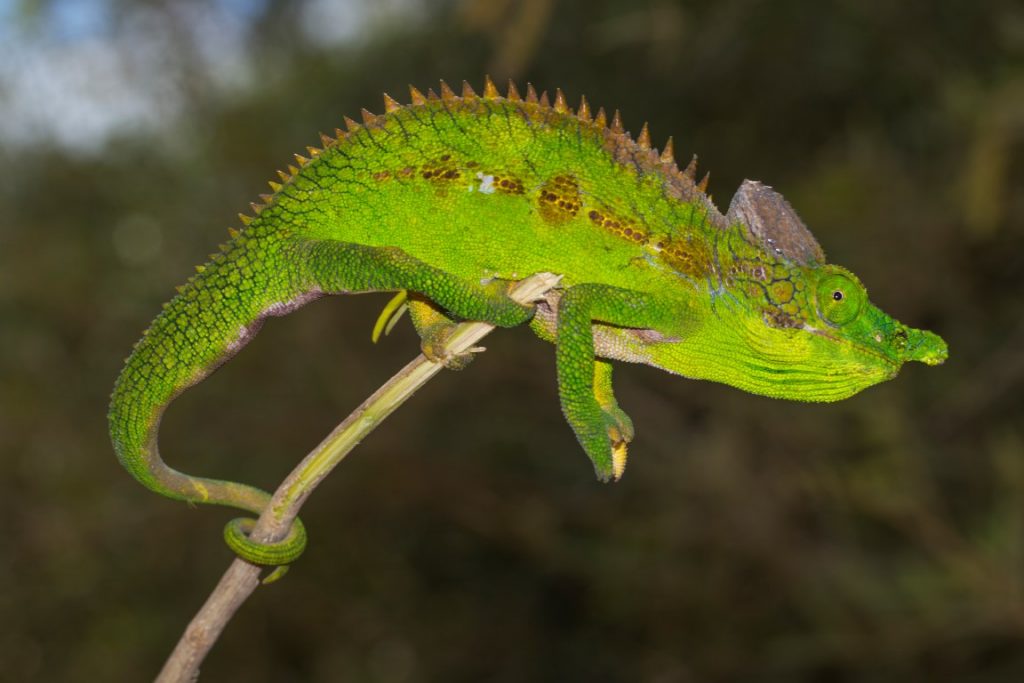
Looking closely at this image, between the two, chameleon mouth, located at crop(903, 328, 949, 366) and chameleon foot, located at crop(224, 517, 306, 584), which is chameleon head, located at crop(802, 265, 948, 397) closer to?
chameleon mouth, located at crop(903, 328, 949, 366)

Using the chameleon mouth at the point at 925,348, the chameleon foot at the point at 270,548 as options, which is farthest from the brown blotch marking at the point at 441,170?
the chameleon mouth at the point at 925,348

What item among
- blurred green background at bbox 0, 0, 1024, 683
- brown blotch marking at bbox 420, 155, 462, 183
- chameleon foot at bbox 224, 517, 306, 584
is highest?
brown blotch marking at bbox 420, 155, 462, 183

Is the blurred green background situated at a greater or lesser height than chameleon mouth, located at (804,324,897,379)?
lesser

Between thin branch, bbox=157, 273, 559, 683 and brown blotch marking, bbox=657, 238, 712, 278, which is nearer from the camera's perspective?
thin branch, bbox=157, 273, 559, 683

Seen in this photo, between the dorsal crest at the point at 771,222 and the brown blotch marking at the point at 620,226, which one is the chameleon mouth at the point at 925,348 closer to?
the dorsal crest at the point at 771,222

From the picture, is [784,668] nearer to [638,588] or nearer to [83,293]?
[638,588]

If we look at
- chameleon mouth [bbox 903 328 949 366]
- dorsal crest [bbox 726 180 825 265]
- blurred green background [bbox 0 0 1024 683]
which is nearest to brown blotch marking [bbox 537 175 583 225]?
dorsal crest [bbox 726 180 825 265]

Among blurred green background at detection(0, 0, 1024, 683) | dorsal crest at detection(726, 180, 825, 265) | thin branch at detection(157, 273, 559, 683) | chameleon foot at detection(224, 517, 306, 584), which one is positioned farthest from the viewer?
blurred green background at detection(0, 0, 1024, 683)

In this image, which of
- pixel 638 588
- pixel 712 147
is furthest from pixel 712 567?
pixel 712 147

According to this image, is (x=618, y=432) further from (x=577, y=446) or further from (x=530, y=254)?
(x=577, y=446)
